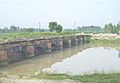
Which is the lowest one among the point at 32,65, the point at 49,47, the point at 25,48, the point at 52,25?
the point at 32,65

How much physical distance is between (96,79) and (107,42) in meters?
48.6

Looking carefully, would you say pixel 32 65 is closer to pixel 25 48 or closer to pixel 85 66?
pixel 85 66

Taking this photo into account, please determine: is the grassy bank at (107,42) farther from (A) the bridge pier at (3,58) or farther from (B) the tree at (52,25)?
(A) the bridge pier at (3,58)

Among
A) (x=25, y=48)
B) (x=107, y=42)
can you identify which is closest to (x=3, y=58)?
(x=25, y=48)

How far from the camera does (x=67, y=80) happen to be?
13.9 metres

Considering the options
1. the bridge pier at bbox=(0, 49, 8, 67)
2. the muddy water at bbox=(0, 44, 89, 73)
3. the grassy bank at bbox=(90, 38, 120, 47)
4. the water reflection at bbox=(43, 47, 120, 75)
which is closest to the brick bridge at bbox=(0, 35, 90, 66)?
the bridge pier at bbox=(0, 49, 8, 67)

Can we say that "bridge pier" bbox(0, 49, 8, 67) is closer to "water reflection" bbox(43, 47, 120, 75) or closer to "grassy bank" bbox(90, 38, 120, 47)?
"water reflection" bbox(43, 47, 120, 75)

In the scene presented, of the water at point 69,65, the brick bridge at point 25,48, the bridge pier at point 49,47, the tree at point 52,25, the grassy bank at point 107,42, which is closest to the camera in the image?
the water at point 69,65

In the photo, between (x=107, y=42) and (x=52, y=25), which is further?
(x=52, y=25)

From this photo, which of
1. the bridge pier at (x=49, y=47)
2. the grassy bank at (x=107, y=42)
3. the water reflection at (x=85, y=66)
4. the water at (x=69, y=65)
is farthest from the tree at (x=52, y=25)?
the water reflection at (x=85, y=66)

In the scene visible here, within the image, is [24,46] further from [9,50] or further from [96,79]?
[96,79]

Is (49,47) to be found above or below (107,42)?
above

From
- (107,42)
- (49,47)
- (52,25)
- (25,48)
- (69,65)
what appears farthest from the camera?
(52,25)

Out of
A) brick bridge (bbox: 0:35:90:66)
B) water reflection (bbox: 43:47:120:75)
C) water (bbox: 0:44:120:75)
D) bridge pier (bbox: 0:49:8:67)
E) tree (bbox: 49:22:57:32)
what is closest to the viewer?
water reflection (bbox: 43:47:120:75)
